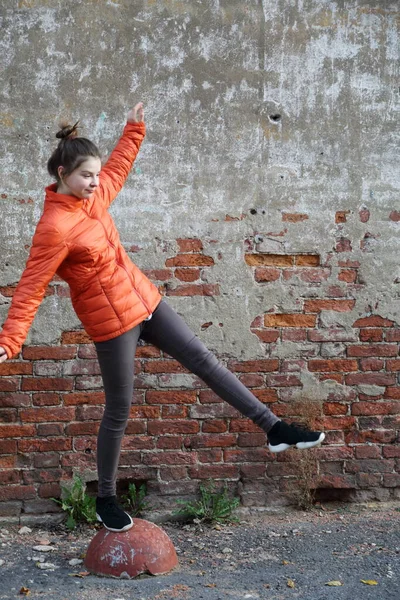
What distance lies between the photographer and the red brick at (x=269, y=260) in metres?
4.75

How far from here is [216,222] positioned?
471cm

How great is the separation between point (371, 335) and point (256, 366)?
0.73m

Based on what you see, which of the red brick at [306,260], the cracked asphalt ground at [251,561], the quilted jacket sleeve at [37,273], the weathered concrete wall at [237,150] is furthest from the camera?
the red brick at [306,260]

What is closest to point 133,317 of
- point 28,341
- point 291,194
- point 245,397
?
point 245,397

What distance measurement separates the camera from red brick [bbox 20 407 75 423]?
4680mm

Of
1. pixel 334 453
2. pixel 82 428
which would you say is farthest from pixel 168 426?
pixel 334 453

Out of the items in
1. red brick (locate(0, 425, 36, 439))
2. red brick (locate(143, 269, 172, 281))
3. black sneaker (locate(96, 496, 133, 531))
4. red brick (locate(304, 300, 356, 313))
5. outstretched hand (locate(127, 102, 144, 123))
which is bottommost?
black sneaker (locate(96, 496, 133, 531))

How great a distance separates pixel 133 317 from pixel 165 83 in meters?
1.59

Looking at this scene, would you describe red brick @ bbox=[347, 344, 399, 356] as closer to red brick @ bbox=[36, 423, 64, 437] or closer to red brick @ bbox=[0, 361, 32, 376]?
red brick @ bbox=[36, 423, 64, 437]

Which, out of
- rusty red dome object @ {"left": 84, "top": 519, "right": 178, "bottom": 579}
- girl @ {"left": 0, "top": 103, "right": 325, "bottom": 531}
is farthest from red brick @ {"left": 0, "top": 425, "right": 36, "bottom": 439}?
rusty red dome object @ {"left": 84, "top": 519, "right": 178, "bottom": 579}

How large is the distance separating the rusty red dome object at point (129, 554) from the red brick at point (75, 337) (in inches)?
45.4

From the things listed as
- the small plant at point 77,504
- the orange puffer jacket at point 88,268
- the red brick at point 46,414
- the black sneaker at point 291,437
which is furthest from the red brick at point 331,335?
the small plant at point 77,504

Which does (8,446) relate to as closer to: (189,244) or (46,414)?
(46,414)

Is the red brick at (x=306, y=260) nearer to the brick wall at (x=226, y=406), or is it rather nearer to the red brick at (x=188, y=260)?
the brick wall at (x=226, y=406)
